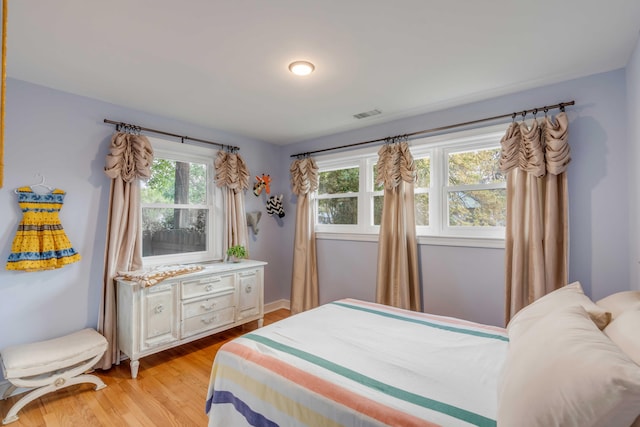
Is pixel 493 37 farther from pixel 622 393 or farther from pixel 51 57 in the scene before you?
pixel 51 57

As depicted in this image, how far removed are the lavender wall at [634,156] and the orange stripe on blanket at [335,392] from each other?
196cm

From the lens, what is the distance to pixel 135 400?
7.48ft

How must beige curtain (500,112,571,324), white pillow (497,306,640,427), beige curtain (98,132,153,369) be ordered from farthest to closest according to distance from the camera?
beige curtain (98,132,153,369)
beige curtain (500,112,571,324)
white pillow (497,306,640,427)

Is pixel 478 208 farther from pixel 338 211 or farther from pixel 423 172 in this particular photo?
pixel 338 211

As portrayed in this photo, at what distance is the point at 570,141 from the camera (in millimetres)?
2428

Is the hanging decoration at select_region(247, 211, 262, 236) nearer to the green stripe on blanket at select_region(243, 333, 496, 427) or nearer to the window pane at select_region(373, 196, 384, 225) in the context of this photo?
the window pane at select_region(373, 196, 384, 225)

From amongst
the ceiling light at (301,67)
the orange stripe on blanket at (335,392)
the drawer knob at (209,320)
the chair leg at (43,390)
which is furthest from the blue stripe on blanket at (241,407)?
the ceiling light at (301,67)

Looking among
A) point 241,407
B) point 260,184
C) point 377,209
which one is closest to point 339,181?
point 377,209

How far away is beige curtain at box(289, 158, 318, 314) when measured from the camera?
13.3 feet

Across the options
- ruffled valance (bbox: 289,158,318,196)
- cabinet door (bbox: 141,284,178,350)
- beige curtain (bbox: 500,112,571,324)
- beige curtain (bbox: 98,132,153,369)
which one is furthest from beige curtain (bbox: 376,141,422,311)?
beige curtain (bbox: 98,132,153,369)

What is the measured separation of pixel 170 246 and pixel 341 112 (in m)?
2.38

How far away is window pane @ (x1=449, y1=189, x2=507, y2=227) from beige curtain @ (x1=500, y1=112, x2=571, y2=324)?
24cm

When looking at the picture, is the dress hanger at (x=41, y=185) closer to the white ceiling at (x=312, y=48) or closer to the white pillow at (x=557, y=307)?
the white ceiling at (x=312, y=48)

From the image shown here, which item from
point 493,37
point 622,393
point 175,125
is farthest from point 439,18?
point 175,125
